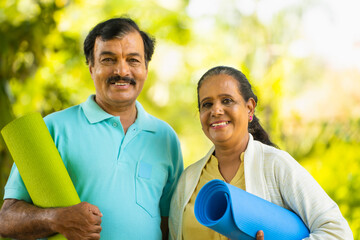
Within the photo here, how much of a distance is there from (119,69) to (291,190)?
1.20 metres

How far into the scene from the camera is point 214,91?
2.38m

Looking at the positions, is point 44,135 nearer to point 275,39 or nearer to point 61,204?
point 61,204

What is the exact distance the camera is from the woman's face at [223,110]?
236 centimetres

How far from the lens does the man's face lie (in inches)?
103

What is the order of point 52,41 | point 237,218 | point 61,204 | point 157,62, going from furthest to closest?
1. point 157,62
2. point 52,41
3. point 61,204
4. point 237,218

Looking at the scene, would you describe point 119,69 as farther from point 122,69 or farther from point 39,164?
point 39,164

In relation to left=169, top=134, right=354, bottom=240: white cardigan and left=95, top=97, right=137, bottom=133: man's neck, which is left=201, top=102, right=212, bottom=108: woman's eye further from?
left=95, top=97, right=137, bottom=133: man's neck

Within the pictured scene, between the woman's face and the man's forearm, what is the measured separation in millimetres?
930

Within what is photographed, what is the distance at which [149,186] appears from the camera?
8.61 ft

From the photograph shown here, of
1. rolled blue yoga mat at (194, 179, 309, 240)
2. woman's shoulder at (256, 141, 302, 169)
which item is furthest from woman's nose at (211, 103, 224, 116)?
rolled blue yoga mat at (194, 179, 309, 240)

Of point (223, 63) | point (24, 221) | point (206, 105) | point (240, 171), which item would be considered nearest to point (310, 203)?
point (240, 171)

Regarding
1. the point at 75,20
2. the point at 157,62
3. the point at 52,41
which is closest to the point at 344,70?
the point at 157,62

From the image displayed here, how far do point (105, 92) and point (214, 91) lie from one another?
0.70m

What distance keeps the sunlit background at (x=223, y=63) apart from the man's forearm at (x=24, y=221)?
113 cm
